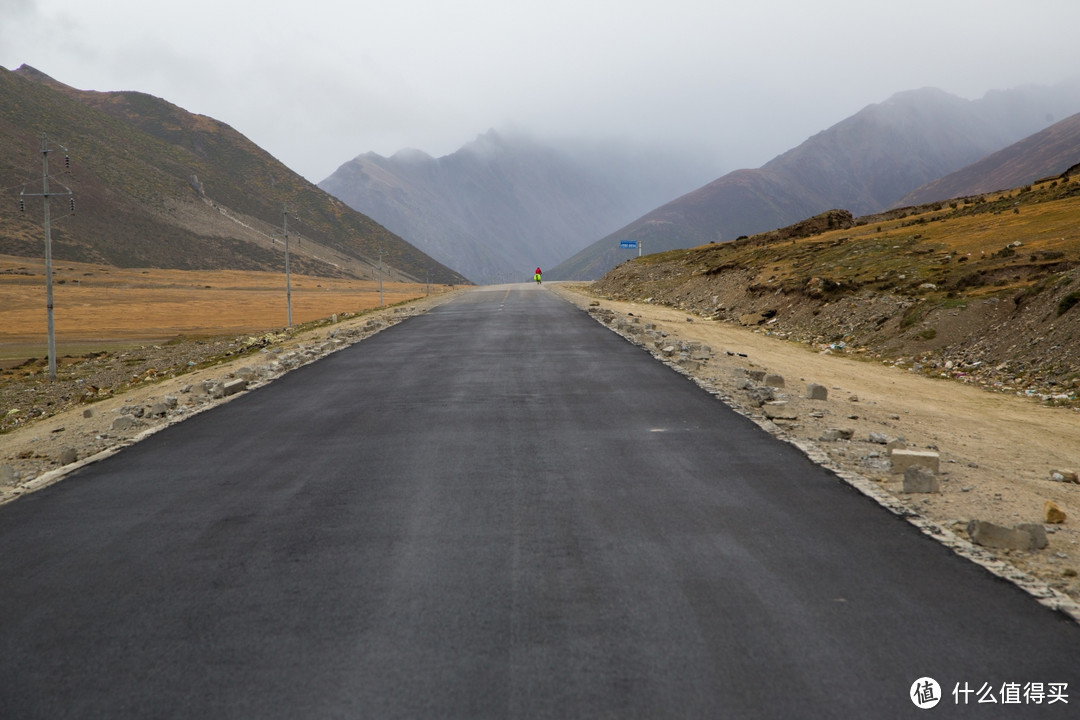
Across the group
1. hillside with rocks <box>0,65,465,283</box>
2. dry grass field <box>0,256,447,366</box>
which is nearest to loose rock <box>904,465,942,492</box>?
dry grass field <box>0,256,447,366</box>

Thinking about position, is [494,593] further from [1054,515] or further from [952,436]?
[952,436]

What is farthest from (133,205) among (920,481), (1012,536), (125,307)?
(1012,536)

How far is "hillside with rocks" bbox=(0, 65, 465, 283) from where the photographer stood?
120 m

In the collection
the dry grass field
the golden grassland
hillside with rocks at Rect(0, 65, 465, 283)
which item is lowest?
the dry grass field

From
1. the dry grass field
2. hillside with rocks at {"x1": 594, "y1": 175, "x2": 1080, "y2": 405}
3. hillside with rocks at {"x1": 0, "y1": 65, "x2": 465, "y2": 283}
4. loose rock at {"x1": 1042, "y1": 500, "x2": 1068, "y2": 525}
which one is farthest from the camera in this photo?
hillside with rocks at {"x1": 0, "y1": 65, "x2": 465, "y2": 283}

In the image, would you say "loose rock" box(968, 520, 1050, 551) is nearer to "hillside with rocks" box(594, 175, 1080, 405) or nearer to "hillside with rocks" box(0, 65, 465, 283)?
"hillside with rocks" box(594, 175, 1080, 405)

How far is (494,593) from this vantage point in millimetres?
5148

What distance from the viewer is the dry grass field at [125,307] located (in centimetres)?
4322

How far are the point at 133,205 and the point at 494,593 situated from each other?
156402 mm

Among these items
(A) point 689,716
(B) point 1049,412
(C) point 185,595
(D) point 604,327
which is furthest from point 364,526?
(D) point 604,327

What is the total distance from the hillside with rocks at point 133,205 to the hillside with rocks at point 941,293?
91.9 metres

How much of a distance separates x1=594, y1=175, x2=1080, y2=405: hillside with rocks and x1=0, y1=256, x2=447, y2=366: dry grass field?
30.4m

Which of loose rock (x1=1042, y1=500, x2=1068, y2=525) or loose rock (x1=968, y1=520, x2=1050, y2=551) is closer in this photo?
loose rock (x1=968, y1=520, x2=1050, y2=551)

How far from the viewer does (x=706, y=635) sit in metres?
4.54
